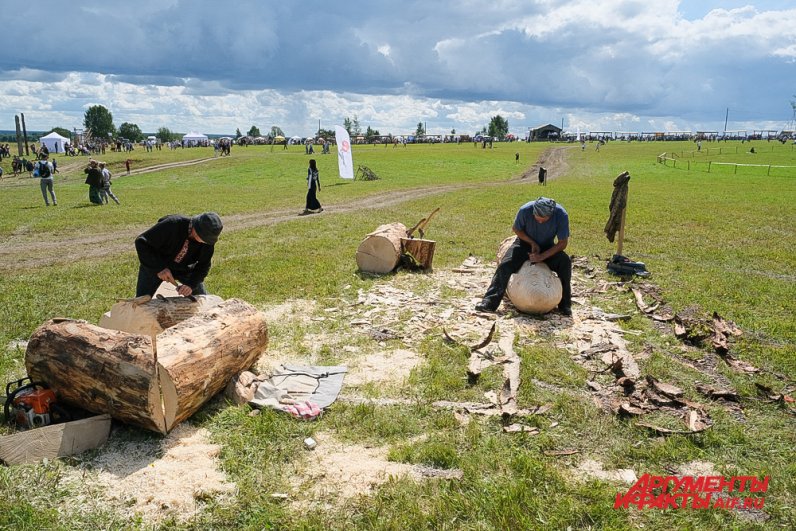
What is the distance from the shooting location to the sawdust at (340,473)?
156 inches

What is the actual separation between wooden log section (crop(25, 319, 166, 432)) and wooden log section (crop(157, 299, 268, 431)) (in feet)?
0.44

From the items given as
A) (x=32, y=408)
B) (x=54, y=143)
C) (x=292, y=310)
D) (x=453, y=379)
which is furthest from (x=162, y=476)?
(x=54, y=143)

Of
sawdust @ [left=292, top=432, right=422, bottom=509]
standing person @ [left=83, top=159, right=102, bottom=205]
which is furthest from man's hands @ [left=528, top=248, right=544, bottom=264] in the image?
standing person @ [left=83, top=159, right=102, bottom=205]

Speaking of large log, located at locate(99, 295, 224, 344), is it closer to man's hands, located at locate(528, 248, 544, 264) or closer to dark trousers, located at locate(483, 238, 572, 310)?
dark trousers, located at locate(483, 238, 572, 310)

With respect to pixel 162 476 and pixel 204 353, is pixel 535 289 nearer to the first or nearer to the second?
pixel 204 353

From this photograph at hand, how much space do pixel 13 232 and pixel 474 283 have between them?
14.0 m

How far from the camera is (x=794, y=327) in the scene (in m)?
7.39

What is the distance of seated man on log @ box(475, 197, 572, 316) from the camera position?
7941 mm

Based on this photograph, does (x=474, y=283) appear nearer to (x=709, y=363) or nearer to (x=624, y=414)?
(x=709, y=363)

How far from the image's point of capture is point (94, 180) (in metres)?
20.8

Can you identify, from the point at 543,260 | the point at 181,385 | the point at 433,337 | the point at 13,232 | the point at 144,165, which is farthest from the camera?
the point at 144,165

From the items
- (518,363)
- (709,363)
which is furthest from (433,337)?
(709,363)

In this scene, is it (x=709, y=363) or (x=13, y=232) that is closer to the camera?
(x=709, y=363)

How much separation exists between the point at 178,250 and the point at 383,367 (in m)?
2.76
